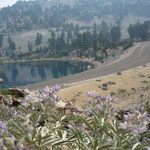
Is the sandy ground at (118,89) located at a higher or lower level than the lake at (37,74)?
higher

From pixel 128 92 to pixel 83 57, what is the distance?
82757mm

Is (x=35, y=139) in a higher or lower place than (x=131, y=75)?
higher

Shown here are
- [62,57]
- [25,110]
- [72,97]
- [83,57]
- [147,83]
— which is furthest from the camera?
[62,57]

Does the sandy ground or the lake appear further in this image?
the lake

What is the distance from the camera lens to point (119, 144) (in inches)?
88.3

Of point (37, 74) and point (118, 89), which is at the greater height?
point (118, 89)

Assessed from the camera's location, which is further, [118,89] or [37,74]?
[37,74]

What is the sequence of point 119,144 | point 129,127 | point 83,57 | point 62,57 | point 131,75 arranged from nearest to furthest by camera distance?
point 129,127 → point 119,144 → point 131,75 → point 83,57 → point 62,57

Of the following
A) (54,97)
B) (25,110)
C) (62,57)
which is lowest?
(62,57)

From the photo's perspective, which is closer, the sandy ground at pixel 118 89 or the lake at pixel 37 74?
the sandy ground at pixel 118 89

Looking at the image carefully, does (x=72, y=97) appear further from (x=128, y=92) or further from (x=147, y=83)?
(x=147, y=83)

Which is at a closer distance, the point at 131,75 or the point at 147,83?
the point at 147,83

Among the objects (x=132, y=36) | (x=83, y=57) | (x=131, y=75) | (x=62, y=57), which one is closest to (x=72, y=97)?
(x=131, y=75)

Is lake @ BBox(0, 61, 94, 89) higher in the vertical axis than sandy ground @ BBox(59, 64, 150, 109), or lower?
lower
